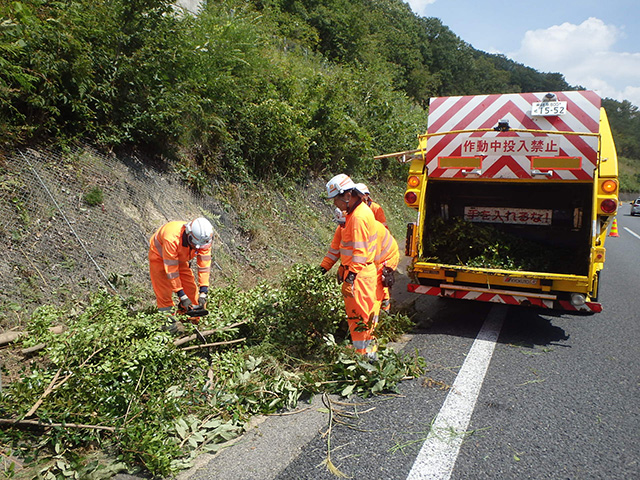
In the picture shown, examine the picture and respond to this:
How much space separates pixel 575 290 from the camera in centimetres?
492

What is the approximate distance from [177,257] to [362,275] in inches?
73.2

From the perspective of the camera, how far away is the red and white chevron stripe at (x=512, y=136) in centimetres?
515

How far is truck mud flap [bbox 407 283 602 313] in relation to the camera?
16.4 feet

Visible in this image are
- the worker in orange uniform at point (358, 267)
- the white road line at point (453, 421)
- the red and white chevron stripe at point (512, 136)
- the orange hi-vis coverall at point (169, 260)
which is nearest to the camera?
the white road line at point (453, 421)

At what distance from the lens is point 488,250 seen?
5777 mm

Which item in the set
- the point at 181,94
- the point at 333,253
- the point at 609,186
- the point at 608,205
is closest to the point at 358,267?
the point at 333,253

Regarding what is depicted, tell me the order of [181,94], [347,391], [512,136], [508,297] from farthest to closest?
[181,94] → [512,136] → [508,297] → [347,391]

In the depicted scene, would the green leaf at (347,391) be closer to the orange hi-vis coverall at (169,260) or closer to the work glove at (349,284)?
the work glove at (349,284)

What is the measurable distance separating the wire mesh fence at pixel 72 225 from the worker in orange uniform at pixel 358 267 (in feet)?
8.52

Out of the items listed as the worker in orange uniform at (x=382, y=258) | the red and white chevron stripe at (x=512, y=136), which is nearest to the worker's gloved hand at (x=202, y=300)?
the worker in orange uniform at (x=382, y=258)

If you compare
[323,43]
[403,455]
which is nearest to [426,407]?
[403,455]

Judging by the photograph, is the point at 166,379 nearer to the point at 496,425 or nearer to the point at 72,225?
the point at 496,425

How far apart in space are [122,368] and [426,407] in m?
2.23

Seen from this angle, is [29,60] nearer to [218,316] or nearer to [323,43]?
[218,316]
